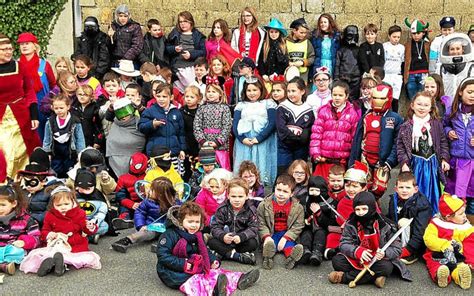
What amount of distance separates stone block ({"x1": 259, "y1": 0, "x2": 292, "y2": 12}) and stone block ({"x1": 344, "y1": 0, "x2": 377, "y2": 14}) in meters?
0.81

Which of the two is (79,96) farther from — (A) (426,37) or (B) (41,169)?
(A) (426,37)

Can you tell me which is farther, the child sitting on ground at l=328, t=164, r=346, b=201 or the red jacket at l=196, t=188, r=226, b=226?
the red jacket at l=196, t=188, r=226, b=226

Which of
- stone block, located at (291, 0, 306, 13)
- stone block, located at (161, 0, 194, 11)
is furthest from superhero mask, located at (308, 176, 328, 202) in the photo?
stone block, located at (161, 0, 194, 11)

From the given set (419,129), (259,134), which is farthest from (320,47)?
(419,129)

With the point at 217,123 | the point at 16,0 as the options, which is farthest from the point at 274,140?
the point at 16,0

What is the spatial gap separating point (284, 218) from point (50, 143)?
2910mm

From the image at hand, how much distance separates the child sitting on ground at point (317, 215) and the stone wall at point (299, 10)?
413 centimetres

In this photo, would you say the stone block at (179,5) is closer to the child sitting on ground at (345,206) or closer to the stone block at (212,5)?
the stone block at (212,5)

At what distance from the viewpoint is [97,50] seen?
370 inches

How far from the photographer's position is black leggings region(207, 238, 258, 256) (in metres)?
6.06

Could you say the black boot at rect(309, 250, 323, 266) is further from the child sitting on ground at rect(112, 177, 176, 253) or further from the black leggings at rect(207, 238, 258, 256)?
the child sitting on ground at rect(112, 177, 176, 253)

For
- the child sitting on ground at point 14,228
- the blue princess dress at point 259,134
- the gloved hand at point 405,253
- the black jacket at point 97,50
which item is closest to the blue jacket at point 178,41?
the black jacket at point 97,50

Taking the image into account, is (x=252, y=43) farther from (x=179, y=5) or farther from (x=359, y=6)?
(x=359, y=6)

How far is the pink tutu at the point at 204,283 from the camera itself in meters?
5.33
